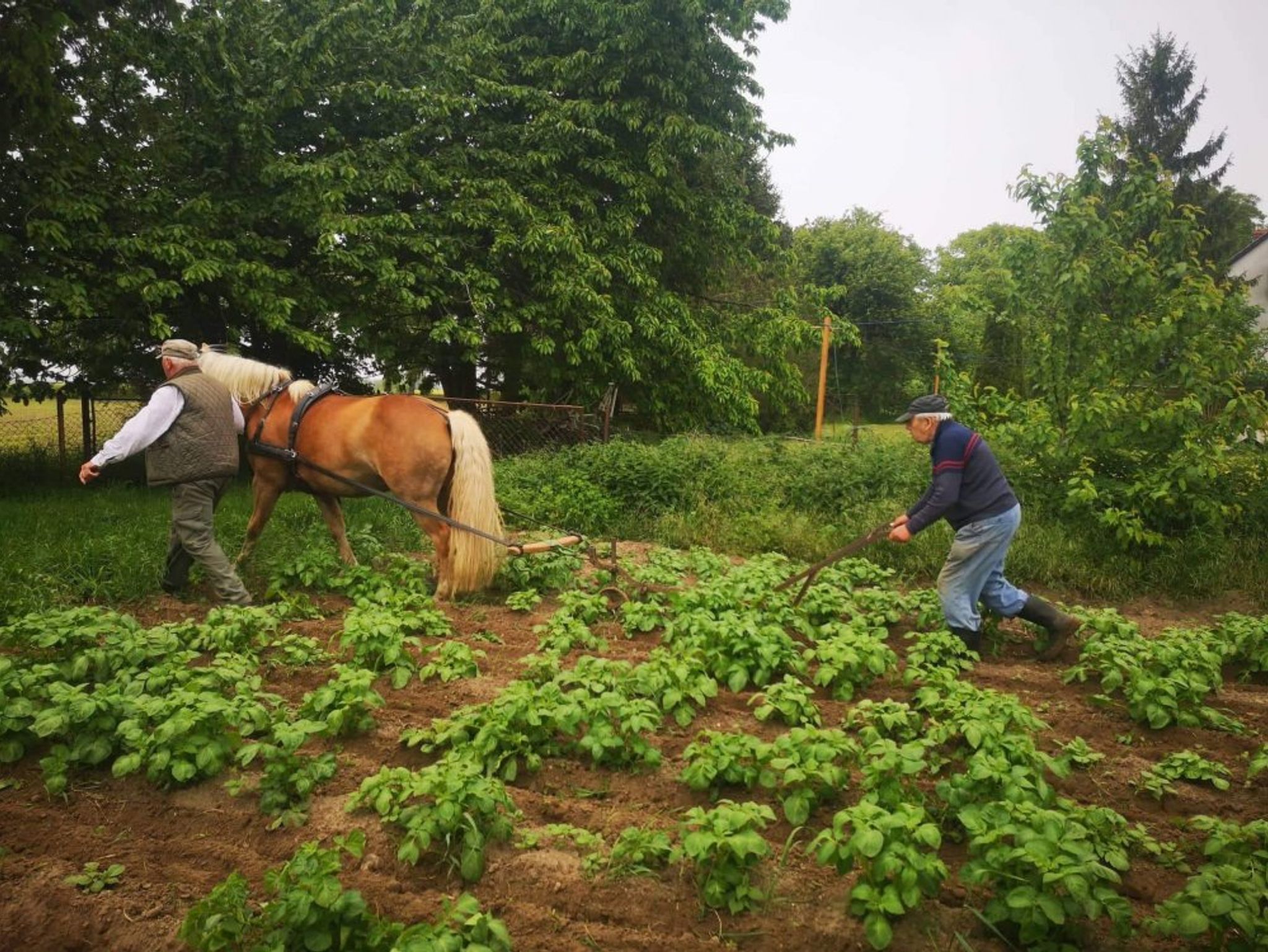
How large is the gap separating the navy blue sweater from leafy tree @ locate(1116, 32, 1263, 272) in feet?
89.6

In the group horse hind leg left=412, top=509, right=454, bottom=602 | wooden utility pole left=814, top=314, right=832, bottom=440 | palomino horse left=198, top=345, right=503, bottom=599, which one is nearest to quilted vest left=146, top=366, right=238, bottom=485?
palomino horse left=198, top=345, right=503, bottom=599

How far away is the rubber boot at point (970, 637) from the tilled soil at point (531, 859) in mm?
1089

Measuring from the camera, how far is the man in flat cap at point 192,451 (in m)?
5.30

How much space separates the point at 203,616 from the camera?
5504 millimetres

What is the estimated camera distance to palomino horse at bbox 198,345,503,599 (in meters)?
6.08

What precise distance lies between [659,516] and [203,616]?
5463 millimetres

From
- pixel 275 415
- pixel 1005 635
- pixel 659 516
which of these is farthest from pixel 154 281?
pixel 1005 635

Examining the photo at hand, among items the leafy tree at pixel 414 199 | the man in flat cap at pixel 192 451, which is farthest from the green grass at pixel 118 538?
the leafy tree at pixel 414 199

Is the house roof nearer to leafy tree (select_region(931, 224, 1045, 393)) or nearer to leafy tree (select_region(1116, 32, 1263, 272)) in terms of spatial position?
leafy tree (select_region(1116, 32, 1263, 272))

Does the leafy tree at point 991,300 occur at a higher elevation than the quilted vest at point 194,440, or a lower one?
higher

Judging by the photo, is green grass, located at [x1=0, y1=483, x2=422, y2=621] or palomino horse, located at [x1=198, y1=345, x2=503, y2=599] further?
palomino horse, located at [x1=198, y1=345, x2=503, y2=599]

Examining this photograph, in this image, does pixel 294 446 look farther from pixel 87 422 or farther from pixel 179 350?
pixel 87 422

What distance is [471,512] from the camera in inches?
239

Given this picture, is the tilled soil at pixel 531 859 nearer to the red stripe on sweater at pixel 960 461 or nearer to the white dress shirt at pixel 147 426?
the red stripe on sweater at pixel 960 461
